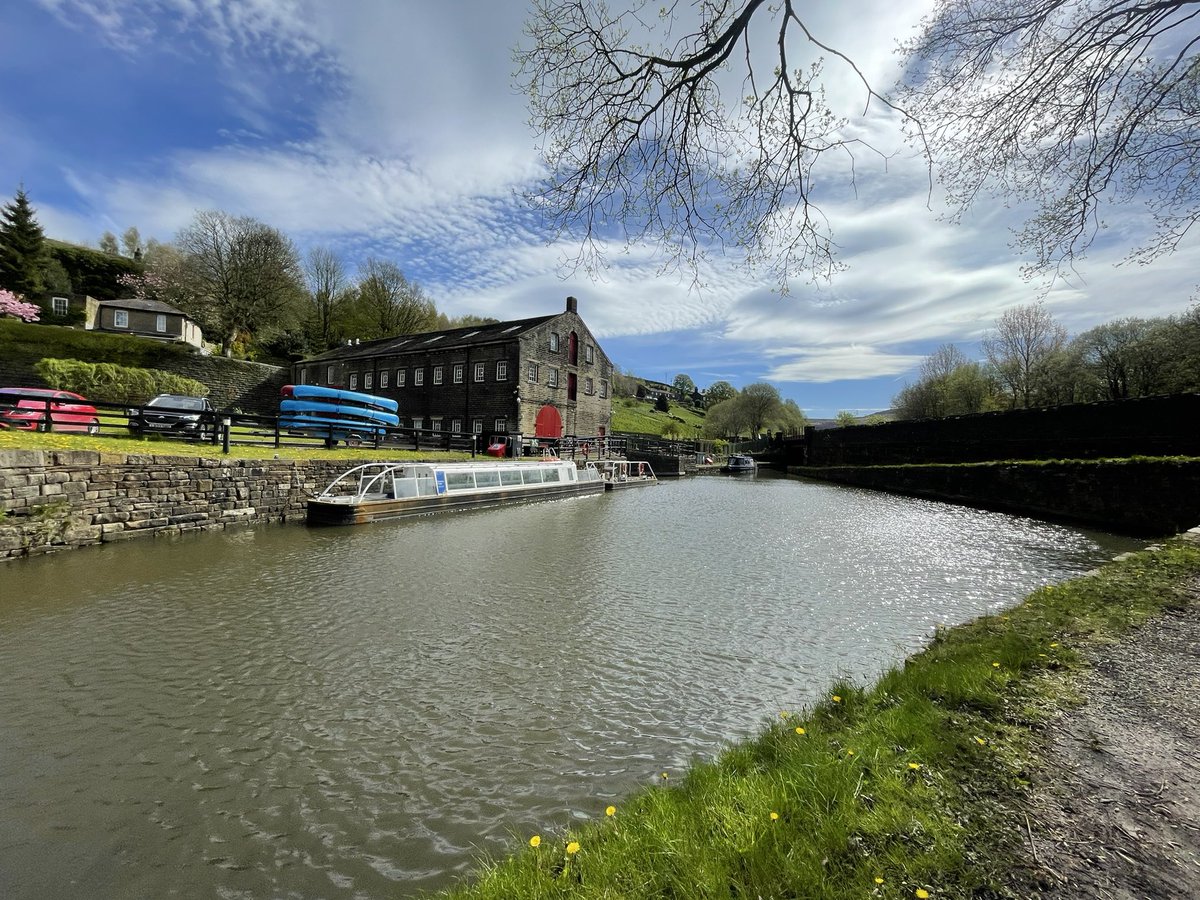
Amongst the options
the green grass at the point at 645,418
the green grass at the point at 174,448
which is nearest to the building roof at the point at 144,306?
the green grass at the point at 174,448

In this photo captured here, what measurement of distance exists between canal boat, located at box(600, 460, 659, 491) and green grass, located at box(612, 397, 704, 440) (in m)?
36.8

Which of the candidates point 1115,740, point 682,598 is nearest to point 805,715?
point 1115,740

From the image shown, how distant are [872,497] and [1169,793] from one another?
29.9 meters

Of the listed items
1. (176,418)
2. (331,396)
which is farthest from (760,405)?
(176,418)

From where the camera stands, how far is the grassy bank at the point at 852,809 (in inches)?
86.2

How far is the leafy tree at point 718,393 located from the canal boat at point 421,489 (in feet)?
350

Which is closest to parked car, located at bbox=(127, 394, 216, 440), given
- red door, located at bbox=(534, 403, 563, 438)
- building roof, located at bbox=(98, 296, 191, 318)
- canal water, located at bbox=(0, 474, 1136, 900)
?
canal water, located at bbox=(0, 474, 1136, 900)

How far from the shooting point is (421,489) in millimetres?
18188

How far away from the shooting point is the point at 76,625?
6.93m

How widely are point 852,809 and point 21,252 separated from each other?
70.2 meters

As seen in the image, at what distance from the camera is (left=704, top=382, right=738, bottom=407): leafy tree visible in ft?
412

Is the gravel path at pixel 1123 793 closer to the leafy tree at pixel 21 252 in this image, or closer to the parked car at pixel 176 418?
the parked car at pixel 176 418

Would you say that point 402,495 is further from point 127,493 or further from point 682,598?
point 682,598

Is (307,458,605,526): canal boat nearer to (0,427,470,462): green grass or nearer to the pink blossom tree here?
(0,427,470,462): green grass
